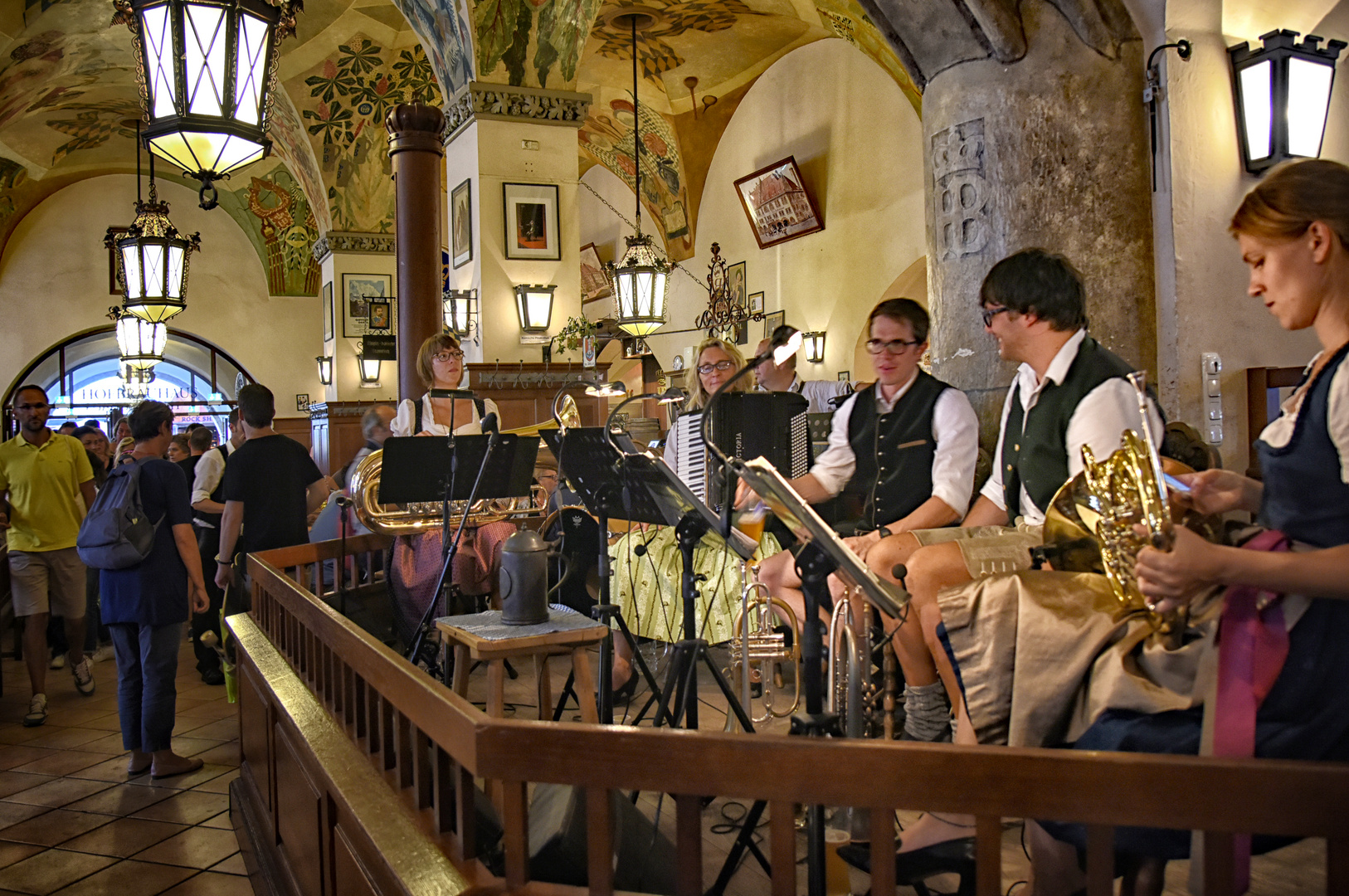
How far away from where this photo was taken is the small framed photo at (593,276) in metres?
17.9

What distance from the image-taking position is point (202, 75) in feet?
10.5

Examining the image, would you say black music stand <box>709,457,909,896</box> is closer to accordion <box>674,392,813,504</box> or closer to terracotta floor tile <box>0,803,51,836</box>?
accordion <box>674,392,813,504</box>

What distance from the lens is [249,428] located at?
495 cm

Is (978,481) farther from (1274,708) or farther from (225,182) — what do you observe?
(225,182)

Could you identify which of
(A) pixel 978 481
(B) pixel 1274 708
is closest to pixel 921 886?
(B) pixel 1274 708

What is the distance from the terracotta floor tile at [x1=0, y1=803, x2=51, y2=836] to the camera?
3779 mm

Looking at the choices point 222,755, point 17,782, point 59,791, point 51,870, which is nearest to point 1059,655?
point 51,870

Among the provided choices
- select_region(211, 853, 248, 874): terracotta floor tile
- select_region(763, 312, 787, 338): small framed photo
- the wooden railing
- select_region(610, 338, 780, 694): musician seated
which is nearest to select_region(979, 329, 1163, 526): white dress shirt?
the wooden railing

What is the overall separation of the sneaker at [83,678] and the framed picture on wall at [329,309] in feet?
28.5

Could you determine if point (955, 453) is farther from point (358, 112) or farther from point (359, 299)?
point (359, 299)

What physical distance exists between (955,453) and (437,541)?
8.82 ft

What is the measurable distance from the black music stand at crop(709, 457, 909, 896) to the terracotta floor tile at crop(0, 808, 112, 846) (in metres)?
3.25

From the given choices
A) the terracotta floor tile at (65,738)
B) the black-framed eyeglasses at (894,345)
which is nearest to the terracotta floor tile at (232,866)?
the terracotta floor tile at (65,738)

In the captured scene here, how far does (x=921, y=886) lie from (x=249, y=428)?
13.4 ft
